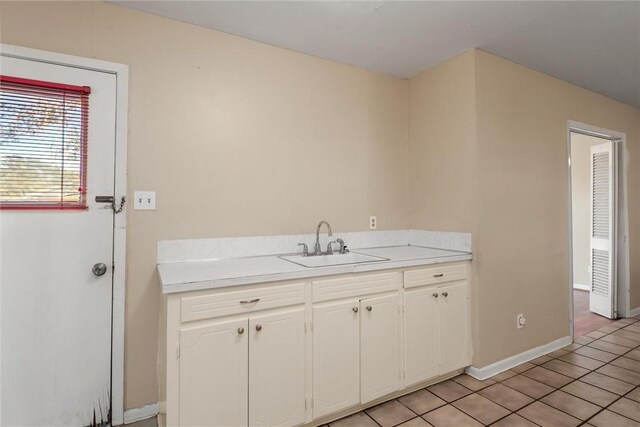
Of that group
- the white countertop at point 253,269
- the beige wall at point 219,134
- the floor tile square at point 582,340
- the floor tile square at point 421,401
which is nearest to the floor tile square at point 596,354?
the floor tile square at point 582,340

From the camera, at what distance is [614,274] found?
3.67 metres

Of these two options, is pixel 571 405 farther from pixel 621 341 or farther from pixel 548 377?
pixel 621 341

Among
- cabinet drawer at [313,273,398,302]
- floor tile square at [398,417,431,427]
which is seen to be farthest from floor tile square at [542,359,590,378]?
cabinet drawer at [313,273,398,302]

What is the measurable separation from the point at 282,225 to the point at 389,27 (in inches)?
59.6

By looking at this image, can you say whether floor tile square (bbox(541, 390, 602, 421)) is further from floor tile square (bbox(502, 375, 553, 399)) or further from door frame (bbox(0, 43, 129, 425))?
door frame (bbox(0, 43, 129, 425))

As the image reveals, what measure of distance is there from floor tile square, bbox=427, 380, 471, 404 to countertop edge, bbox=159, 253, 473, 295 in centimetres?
85

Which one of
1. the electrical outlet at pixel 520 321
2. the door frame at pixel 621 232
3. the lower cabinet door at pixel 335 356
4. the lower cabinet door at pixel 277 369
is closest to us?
the lower cabinet door at pixel 277 369

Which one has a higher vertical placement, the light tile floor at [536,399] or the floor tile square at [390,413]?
the light tile floor at [536,399]

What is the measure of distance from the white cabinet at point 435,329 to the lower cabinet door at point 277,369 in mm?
768

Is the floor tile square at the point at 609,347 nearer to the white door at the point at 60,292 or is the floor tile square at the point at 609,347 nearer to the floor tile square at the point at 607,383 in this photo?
the floor tile square at the point at 607,383

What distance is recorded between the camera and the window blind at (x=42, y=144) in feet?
5.42

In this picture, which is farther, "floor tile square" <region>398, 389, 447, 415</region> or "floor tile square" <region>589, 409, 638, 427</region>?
"floor tile square" <region>398, 389, 447, 415</region>

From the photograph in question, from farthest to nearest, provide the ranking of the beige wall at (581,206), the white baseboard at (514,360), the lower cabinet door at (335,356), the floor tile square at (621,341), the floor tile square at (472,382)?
the beige wall at (581,206) → the floor tile square at (621,341) → the white baseboard at (514,360) → the floor tile square at (472,382) → the lower cabinet door at (335,356)

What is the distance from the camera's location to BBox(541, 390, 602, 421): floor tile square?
6.32 feet
